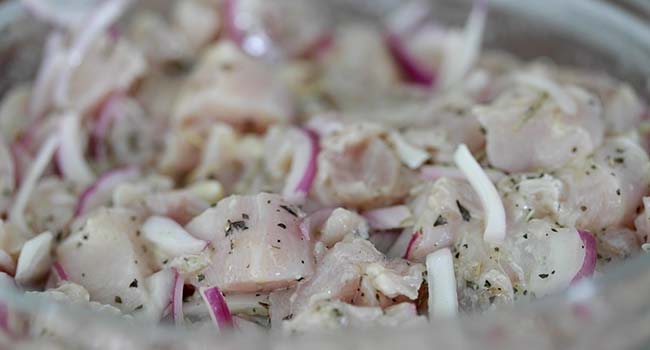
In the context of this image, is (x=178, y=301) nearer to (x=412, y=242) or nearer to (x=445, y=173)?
(x=412, y=242)

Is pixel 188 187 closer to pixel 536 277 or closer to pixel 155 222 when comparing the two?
pixel 155 222

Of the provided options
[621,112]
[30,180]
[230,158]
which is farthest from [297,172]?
[621,112]

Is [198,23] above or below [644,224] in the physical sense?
above

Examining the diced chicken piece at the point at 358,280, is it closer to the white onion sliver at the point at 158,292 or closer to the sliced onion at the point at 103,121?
the white onion sliver at the point at 158,292

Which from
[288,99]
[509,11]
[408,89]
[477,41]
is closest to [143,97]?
[288,99]

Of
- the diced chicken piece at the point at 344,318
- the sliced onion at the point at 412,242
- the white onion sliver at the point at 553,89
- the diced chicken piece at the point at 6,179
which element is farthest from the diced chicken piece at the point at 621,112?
the diced chicken piece at the point at 6,179

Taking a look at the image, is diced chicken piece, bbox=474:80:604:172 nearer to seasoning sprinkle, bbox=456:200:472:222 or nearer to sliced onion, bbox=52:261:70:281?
seasoning sprinkle, bbox=456:200:472:222
